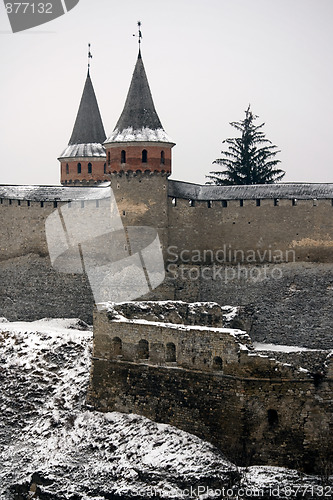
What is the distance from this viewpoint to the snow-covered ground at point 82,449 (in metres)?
27.0

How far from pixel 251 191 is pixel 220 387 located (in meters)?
15.3

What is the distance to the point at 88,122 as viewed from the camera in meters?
52.1

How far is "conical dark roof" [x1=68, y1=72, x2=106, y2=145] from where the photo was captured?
171 feet

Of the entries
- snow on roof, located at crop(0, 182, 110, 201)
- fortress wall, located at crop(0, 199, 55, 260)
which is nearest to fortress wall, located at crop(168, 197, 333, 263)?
snow on roof, located at crop(0, 182, 110, 201)

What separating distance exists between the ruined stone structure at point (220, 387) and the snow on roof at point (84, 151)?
20.1 metres

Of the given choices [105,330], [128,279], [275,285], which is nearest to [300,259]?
[275,285]

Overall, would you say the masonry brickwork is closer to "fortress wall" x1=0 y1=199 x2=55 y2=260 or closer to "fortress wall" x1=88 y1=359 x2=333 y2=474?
"fortress wall" x1=0 y1=199 x2=55 y2=260

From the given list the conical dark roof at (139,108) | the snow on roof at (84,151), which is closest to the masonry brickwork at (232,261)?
the conical dark roof at (139,108)

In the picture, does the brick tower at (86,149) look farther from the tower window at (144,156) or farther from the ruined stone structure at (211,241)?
the tower window at (144,156)

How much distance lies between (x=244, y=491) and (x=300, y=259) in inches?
606

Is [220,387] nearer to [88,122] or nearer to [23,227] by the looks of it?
[23,227]

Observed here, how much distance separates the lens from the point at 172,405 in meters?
29.4

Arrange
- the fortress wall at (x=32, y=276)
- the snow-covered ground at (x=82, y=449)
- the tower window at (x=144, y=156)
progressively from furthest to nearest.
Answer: the fortress wall at (x=32, y=276)
the tower window at (x=144, y=156)
the snow-covered ground at (x=82, y=449)

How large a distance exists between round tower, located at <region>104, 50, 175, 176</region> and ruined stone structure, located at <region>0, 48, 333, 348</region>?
4 centimetres
